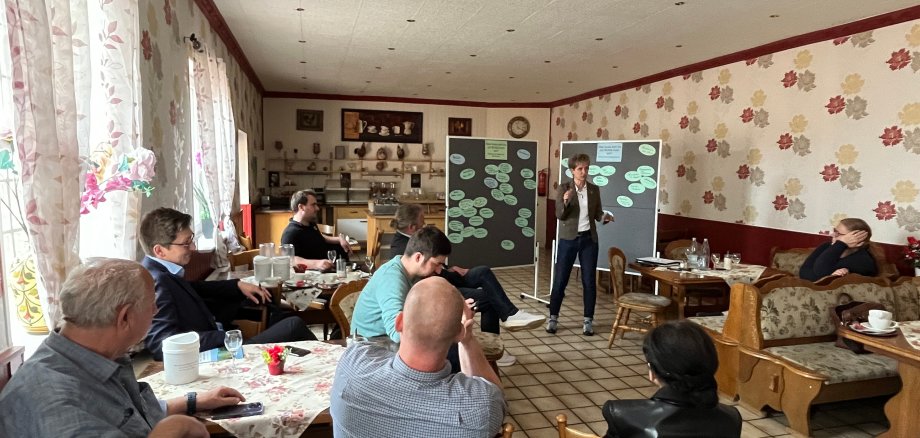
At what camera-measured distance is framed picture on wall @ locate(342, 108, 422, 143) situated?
10.3 metres

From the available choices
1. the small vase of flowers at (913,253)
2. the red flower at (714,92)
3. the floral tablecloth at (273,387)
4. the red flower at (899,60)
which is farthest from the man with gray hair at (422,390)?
the red flower at (714,92)

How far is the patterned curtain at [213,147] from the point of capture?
443cm

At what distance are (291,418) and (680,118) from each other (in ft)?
22.0

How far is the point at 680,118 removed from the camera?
707 centimetres

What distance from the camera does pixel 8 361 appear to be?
5.39 feet

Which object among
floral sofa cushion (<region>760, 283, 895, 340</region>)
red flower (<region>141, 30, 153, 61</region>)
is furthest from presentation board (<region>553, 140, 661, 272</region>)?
red flower (<region>141, 30, 153, 61</region>)

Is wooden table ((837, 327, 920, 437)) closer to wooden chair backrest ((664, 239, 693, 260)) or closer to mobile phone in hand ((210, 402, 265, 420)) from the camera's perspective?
wooden chair backrest ((664, 239, 693, 260))

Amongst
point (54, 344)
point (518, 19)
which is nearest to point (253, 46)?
point (518, 19)

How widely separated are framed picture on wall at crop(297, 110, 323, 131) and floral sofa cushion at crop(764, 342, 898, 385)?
8648 mm

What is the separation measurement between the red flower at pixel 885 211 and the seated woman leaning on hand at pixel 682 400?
4.13 m

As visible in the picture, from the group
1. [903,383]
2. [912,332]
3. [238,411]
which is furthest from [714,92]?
[238,411]

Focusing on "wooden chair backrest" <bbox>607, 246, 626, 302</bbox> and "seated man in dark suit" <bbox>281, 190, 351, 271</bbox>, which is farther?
"wooden chair backrest" <bbox>607, 246, 626, 302</bbox>

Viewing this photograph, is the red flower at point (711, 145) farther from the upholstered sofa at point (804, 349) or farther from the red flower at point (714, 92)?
the upholstered sofa at point (804, 349)

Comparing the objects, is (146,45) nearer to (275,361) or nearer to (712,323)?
(275,361)
